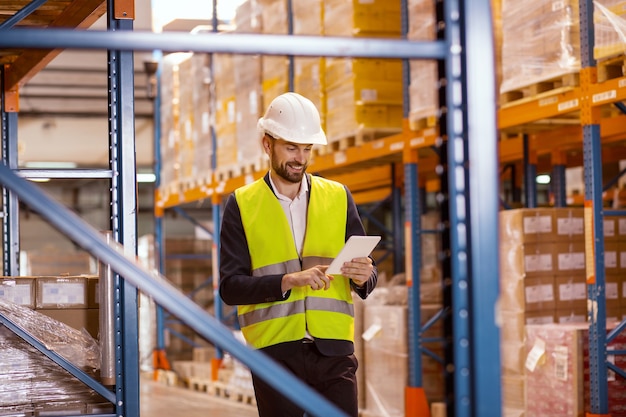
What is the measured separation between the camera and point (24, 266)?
1705cm

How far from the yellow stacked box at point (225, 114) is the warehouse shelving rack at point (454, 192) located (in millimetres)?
9134

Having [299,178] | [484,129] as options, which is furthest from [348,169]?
[484,129]

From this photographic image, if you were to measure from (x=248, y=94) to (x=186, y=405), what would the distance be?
3.66 m

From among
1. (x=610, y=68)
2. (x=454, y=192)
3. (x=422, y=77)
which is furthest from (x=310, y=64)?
(x=454, y=192)

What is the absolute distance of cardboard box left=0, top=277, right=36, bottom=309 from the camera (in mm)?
4180

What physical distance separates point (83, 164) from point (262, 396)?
19789 mm

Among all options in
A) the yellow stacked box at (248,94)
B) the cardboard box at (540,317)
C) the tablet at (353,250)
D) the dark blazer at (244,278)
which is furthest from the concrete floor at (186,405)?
the tablet at (353,250)

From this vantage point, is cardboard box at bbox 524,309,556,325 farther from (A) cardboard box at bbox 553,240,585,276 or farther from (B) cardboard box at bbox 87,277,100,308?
(B) cardboard box at bbox 87,277,100,308

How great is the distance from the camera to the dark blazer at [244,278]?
12.0 feet

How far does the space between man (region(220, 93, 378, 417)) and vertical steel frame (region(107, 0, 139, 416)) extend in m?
0.39

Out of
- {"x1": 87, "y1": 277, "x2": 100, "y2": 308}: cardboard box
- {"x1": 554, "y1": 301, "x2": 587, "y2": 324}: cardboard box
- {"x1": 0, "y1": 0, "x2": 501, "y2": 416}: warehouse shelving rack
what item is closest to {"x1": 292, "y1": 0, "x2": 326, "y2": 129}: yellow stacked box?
{"x1": 554, "y1": 301, "x2": 587, "y2": 324}: cardboard box

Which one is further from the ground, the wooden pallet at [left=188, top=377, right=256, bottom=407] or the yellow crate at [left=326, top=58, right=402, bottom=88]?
the yellow crate at [left=326, top=58, right=402, bottom=88]

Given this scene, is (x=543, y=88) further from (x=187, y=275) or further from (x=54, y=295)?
(x=187, y=275)

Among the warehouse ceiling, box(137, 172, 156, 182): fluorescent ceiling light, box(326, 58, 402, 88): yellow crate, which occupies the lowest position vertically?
box(326, 58, 402, 88): yellow crate
